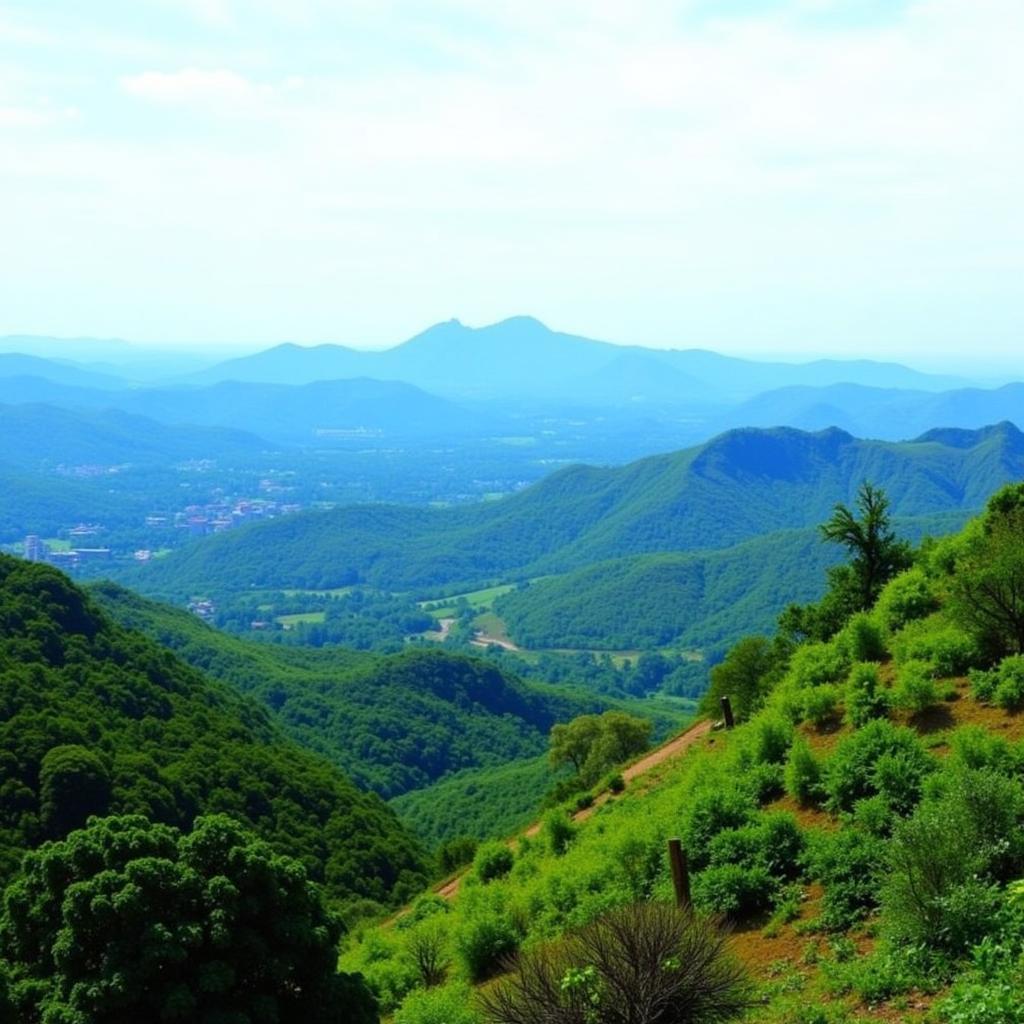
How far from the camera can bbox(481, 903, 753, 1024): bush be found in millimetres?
8680

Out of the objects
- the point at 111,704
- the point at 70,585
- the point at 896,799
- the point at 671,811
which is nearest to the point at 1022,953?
the point at 896,799

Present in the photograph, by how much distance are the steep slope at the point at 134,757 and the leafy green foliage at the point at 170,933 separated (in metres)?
21.0

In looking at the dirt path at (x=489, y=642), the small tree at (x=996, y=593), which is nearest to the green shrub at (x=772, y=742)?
the small tree at (x=996, y=593)

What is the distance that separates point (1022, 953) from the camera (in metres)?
9.05

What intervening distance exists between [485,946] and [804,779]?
234 inches

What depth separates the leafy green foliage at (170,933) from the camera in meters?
11.6

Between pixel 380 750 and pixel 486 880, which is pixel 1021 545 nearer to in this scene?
pixel 486 880

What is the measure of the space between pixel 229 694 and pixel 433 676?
37.5 meters

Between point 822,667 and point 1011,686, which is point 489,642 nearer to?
point 822,667

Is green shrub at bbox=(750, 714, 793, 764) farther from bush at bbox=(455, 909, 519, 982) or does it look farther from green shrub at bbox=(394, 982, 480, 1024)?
green shrub at bbox=(394, 982, 480, 1024)

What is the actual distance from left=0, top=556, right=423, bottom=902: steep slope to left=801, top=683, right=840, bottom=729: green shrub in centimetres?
2616

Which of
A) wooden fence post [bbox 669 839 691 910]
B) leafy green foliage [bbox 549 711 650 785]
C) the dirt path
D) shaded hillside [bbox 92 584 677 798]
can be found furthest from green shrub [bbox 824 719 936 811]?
the dirt path

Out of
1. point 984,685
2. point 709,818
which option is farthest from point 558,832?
point 984,685

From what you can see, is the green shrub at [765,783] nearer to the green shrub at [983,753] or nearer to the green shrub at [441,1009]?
the green shrub at [983,753]
